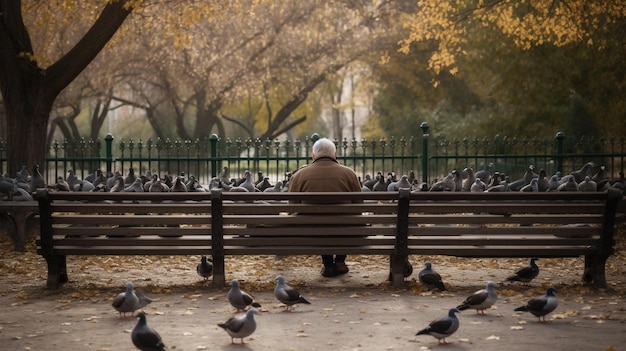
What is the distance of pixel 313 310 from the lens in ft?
29.2

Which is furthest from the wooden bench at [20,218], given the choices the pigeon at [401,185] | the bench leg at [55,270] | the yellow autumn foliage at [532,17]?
the yellow autumn foliage at [532,17]

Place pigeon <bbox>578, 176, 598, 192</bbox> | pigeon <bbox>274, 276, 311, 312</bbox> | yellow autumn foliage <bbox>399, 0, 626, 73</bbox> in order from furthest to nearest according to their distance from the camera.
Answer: yellow autumn foliage <bbox>399, 0, 626, 73</bbox> → pigeon <bbox>578, 176, 598, 192</bbox> → pigeon <bbox>274, 276, 311, 312</bbox>

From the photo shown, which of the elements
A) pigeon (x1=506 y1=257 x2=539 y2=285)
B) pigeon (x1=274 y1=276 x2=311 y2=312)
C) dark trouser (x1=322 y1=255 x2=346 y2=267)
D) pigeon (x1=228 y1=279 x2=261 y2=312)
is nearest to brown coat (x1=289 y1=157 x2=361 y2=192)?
dark trouser (x1=322 y1=255 x2=346 y2=267)

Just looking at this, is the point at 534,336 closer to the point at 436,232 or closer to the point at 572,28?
the point at 436,232

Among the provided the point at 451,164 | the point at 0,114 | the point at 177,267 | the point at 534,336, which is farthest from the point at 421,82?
the point at 534,336

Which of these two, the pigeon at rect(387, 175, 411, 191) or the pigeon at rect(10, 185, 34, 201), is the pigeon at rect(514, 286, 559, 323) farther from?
the pigeon at rect(10, 185, 34, 201)

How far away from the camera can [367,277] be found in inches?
432

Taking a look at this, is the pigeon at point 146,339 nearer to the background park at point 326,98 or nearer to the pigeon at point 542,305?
the background park at point 326,98

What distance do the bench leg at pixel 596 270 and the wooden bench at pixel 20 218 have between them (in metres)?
7.24

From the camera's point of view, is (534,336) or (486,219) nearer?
(534,336)

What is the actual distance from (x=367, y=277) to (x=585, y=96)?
2249cm

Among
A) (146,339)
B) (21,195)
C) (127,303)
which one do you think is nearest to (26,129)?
(21,195)

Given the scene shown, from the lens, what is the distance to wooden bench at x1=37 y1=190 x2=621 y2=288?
9742 mm

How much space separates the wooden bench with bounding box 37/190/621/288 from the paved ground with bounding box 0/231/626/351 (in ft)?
1.40
